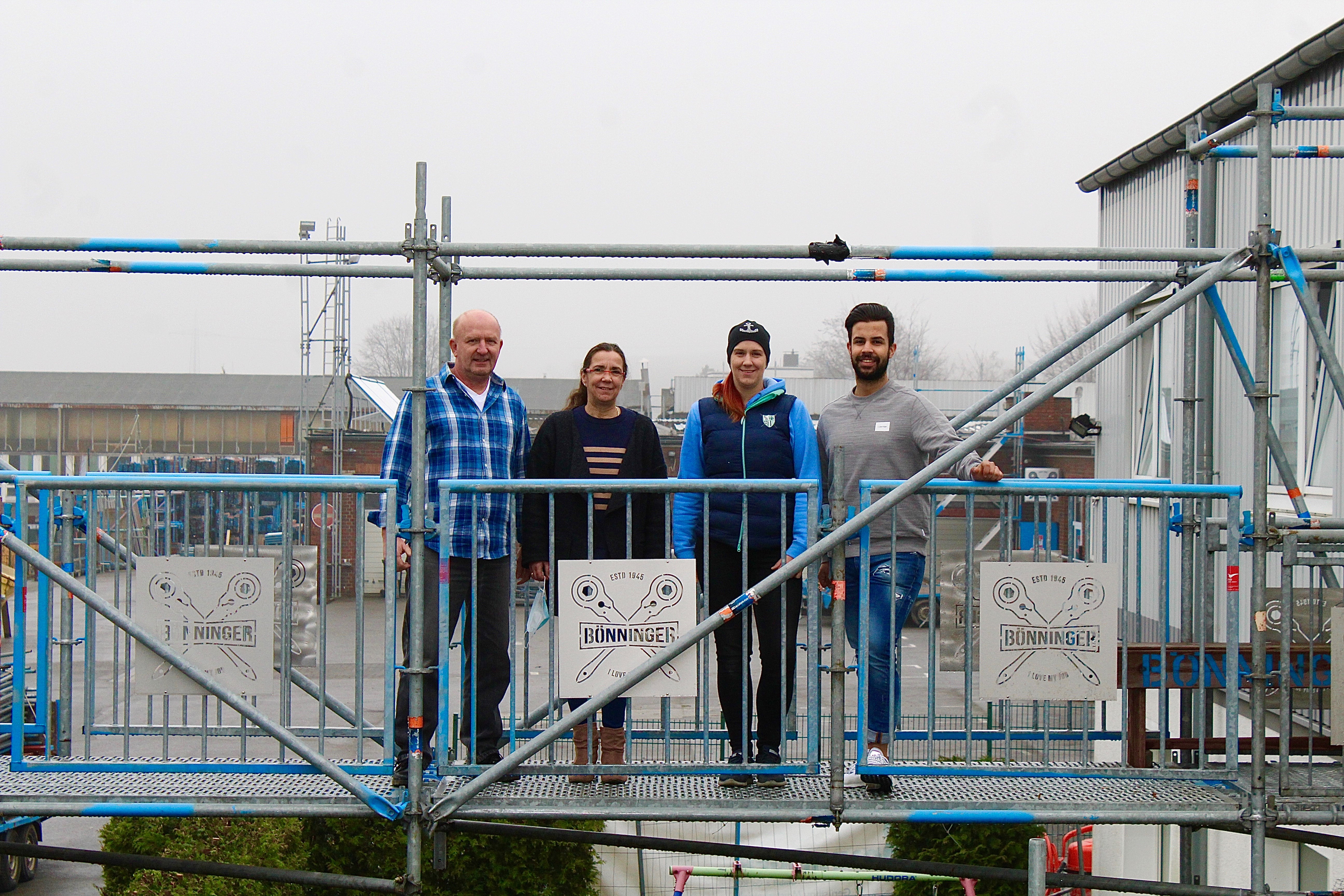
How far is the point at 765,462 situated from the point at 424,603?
147cm

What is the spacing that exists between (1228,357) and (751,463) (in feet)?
24.5

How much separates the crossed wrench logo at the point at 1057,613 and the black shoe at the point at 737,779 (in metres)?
1.02

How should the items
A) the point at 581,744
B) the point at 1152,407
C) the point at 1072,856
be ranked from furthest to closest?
1. the point at 1072,856
2. the point at 1152,407
3. the point at 581,744

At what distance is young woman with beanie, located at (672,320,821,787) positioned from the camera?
15.2 ft

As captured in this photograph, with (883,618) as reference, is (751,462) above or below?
above

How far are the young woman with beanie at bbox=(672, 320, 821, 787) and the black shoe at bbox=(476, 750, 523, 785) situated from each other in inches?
32.2

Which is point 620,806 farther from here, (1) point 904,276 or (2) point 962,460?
(1) point 904,276

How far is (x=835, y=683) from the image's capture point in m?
4.26

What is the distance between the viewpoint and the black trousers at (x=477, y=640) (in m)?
4.58

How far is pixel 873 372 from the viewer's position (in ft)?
16.6

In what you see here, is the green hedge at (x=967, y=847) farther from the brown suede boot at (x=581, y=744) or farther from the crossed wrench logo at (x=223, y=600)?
the crossed wrench logo at (x=223, y=600)

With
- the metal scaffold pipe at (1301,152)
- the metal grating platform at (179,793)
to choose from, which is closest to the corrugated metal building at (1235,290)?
the metal scaffold pipe at (1301,152)

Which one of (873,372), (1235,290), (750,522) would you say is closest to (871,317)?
(873,372)

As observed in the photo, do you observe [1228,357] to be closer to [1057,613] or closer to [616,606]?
[1057,613]
